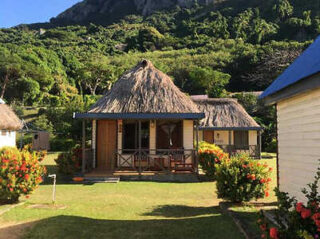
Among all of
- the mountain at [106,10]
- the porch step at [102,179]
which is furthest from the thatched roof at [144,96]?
the mountain at [106,10]

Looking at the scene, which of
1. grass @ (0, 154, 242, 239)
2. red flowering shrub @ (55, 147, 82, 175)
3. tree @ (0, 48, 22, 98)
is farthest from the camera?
tree @ (0, 48, 22, 98)

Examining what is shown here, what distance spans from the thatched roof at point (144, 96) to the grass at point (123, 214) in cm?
389

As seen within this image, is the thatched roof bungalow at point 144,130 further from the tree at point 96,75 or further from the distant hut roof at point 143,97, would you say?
the tree at point 96,75

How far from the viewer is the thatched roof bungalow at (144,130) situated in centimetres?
1418

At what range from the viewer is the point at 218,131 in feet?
→ 83.5

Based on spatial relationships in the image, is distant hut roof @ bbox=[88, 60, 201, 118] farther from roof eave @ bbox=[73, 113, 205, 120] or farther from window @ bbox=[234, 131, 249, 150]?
window @ bbox=[234, 131, 249, 150]

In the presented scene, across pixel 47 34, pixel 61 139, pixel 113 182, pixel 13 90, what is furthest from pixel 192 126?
pixel 47 34

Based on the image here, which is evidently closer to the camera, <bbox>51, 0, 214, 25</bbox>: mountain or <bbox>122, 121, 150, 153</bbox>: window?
<bbox>122, 121, 150, 153</bbox>: window

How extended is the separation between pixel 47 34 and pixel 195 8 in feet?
161

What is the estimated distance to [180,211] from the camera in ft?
26.9

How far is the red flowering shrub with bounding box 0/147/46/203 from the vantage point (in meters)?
8.16

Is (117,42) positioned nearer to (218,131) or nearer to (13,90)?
(13,90)

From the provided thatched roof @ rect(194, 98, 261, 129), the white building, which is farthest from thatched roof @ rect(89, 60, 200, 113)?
thatched roof @ rect(194, 98, 261, 129)

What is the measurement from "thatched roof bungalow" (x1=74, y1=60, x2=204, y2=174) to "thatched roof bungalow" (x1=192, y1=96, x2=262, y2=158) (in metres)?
9.33
